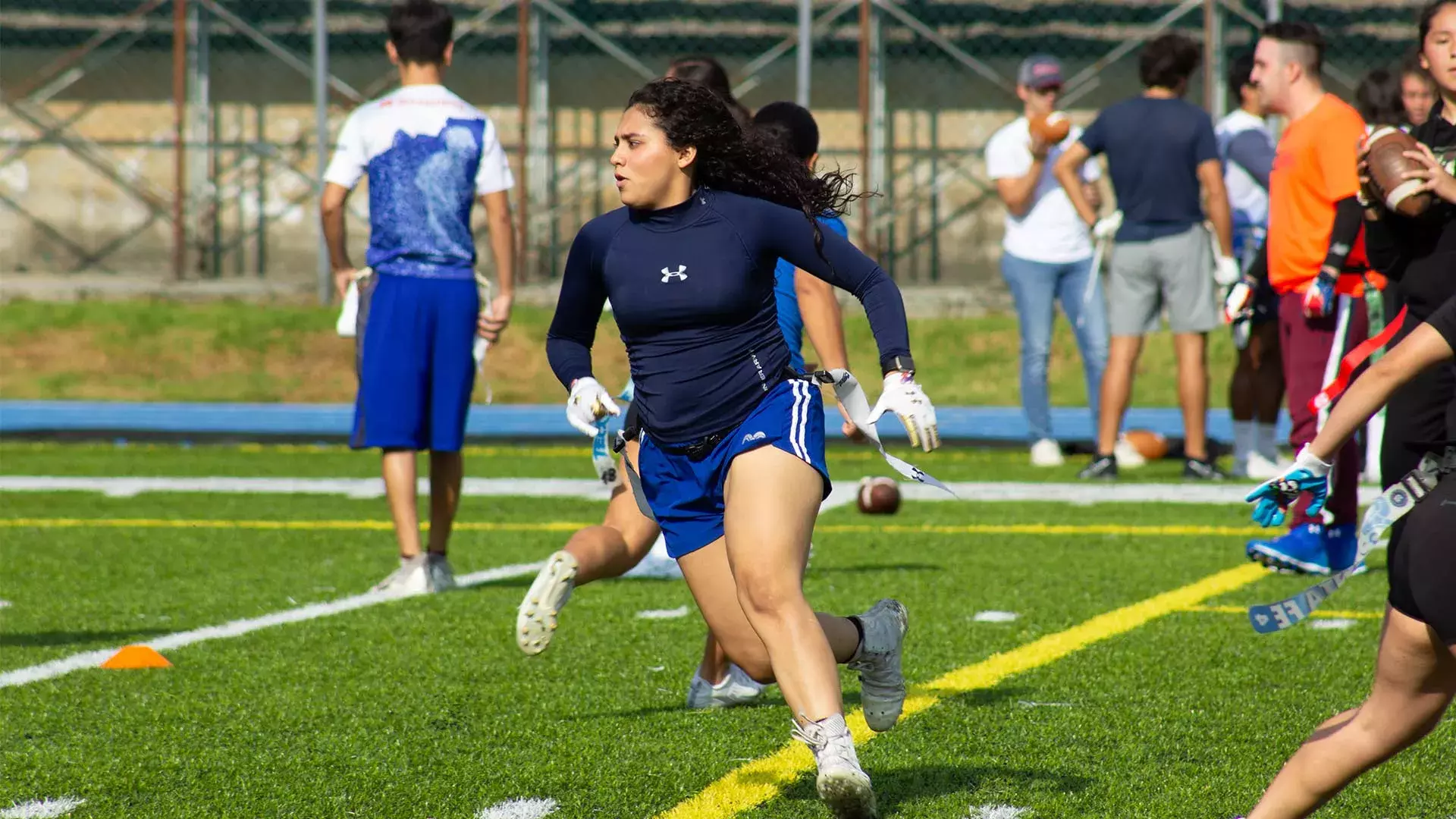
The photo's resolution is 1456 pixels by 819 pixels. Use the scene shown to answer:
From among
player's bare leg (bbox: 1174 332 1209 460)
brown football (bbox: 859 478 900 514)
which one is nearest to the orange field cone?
brown football (bbox: 859 478 900 514)

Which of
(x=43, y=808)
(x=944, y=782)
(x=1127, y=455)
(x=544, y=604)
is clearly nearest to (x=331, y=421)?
(x=1127, y=455)

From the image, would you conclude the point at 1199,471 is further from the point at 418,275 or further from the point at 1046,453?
the point at 418,275

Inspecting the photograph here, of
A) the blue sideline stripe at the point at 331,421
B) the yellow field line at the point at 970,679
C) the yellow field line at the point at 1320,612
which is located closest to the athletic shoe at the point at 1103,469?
the yellow field line at the point at 970,679

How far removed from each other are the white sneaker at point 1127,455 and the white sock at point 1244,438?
90 cm

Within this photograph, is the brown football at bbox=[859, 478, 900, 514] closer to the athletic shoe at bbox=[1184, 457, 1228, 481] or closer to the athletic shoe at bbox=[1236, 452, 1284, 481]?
the athletic shoe at bbox=[1184, 457, 1228, 481]

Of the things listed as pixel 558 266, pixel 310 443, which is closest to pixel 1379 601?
pixel 310 443

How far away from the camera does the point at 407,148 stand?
23.4 ft

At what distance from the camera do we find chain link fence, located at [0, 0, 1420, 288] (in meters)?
20.6

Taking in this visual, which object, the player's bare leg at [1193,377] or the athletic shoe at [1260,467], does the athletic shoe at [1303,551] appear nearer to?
the player's bare leg at [1193,377]

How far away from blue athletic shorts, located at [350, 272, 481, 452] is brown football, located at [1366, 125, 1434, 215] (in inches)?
158

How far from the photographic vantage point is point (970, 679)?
5281 mm

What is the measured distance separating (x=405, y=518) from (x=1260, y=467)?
538cm

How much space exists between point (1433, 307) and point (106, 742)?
3151 millimetres

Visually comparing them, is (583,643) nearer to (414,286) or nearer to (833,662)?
(414,286)
